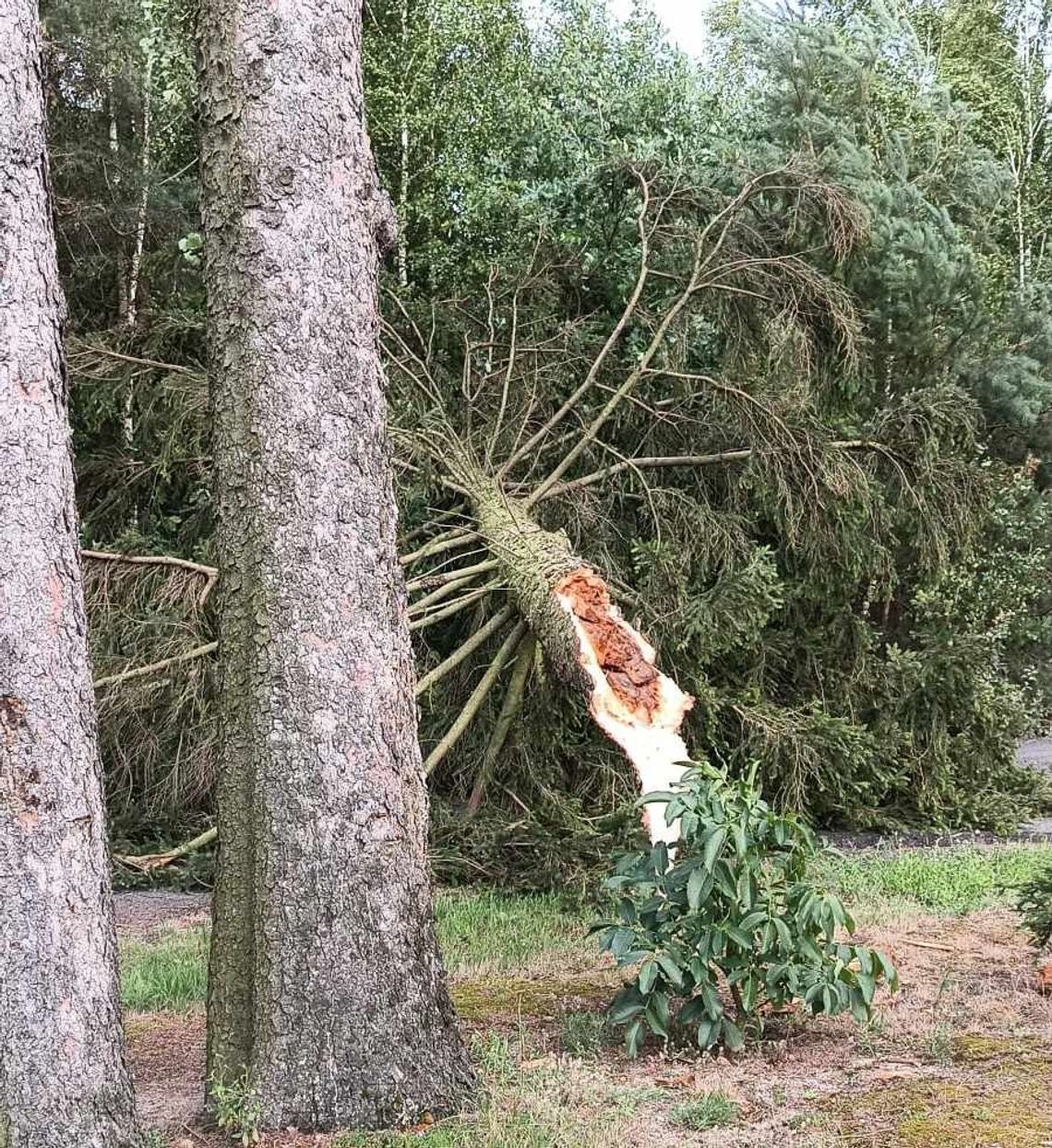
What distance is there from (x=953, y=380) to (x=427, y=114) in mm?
5611

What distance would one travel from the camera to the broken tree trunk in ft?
18.2

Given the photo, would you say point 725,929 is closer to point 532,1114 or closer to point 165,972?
point 532,1114

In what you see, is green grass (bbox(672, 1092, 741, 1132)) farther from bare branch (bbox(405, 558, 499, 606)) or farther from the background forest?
bare branch (bbox(405, 558, 499, 606))

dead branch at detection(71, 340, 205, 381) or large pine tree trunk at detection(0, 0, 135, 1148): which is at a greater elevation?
dead branch at detection(71, 340, 205, 381)

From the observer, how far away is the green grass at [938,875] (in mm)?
6082

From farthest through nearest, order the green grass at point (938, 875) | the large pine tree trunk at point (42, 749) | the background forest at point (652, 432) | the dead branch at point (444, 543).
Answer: the background forest at point (652, 432) → the dead branch at point (444, 543) → the green grass at point (938, 875) → the large pine tree trunk at point (42, 749)

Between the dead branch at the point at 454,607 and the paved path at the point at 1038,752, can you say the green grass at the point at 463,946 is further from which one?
the paved path at the point at 1038,752

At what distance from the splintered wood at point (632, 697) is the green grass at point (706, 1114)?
171cm

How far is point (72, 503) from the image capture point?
3039 mm

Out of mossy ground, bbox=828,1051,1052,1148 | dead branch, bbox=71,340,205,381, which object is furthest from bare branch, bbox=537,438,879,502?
mossy ground, bbox=828,1051,1052,1148

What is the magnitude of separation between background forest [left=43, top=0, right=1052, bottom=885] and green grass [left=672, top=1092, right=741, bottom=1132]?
3.05 m

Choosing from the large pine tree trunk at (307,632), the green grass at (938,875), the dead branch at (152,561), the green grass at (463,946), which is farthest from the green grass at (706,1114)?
the dead branch at (152,561)

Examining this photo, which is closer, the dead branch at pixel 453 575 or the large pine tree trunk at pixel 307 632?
the large pine tree trunk at pixel 307 632

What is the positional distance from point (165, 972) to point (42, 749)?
2.65 meters
